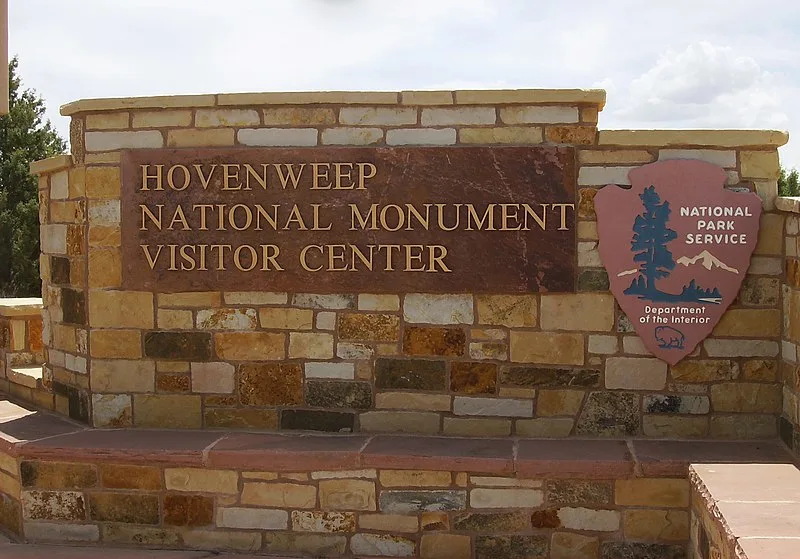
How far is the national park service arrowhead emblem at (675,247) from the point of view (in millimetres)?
4645

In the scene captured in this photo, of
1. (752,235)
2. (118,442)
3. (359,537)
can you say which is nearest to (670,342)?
(752,235)

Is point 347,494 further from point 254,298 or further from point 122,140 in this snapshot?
point 122,140

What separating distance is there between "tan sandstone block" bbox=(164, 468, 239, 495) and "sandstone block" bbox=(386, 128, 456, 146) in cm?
208

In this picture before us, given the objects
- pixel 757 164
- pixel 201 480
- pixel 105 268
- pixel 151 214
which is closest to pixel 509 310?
pixel 757 164

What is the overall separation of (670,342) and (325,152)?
2.23 meters

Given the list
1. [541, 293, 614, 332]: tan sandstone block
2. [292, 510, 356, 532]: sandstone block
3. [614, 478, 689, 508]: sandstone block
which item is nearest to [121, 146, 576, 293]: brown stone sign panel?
[541, 293, 614, 332]: tan sandstone block

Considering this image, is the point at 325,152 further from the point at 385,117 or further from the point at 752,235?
the point at 752,235

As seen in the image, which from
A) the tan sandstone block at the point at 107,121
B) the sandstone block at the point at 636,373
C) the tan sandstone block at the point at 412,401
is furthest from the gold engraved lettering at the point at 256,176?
the sandstone block at the point at 636,373

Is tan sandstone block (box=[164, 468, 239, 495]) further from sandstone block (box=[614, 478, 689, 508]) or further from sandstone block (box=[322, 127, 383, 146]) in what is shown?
sandstone block (box=[614, 478, 689, 508])

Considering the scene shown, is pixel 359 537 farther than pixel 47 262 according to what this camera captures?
No

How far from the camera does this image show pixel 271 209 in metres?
5.00

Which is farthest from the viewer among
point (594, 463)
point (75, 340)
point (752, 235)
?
point (75, 340)

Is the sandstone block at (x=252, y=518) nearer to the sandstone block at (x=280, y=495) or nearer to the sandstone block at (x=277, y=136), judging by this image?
the sandstone block at (x=280, y=495)

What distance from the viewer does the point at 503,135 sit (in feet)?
15.7
